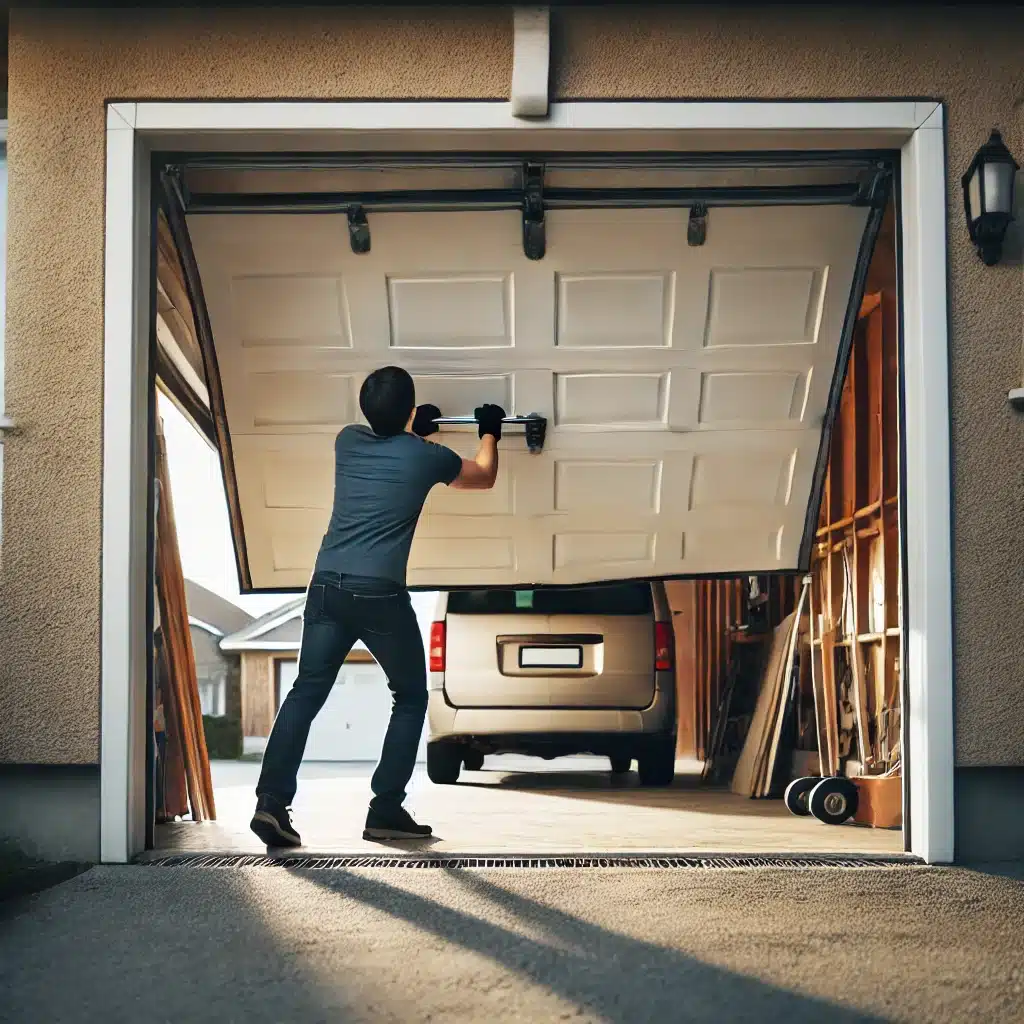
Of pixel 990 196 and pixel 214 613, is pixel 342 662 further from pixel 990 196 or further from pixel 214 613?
pixel 214 613

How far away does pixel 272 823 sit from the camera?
4.89m

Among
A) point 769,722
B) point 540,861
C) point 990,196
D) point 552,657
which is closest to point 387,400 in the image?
point 540,861

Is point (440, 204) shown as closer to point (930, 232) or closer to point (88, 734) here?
point (930, 232)

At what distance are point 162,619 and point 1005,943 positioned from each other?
4.23m

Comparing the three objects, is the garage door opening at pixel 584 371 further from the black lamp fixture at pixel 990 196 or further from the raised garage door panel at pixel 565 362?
the black lamp fixture at pixel 990 196

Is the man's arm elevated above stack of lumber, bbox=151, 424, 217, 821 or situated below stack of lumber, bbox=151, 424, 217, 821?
above

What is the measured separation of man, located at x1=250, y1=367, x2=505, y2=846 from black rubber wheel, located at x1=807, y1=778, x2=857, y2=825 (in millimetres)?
1771

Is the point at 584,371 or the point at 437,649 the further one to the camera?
the point at 437,649

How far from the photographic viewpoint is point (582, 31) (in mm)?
4746

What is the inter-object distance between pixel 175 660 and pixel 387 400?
1.94 metres

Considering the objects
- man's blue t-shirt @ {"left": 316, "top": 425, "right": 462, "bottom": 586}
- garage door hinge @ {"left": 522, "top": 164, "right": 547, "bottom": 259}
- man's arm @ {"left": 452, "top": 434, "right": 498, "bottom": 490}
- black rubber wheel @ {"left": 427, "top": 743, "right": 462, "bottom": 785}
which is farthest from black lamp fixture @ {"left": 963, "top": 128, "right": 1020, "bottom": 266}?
black rubber wheel @ {"left": 427, "top": 743, "right": 462, "bottom": 785}

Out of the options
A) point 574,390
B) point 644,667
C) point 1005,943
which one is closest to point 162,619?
point 574,390

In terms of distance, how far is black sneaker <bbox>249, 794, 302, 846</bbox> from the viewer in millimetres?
4883

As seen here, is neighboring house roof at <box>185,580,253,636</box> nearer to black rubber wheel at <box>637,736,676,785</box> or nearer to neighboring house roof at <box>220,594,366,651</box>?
neighboring house roof at <box>220,594,366,651</box>
